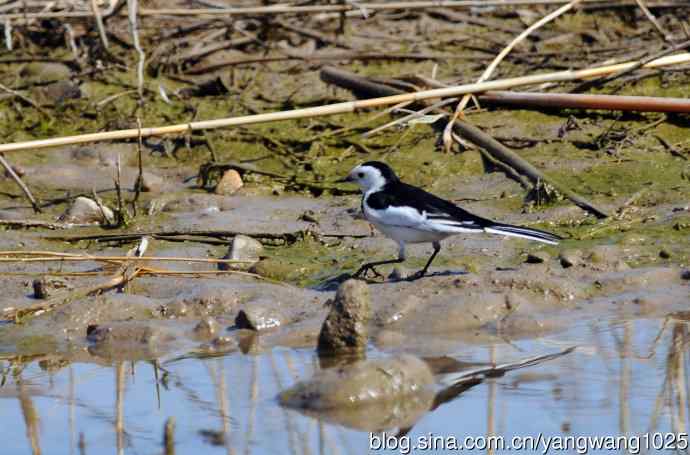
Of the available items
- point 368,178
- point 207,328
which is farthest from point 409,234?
point 207,328

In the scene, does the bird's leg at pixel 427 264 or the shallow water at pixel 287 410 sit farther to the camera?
the bird's leg at pixel 427 264

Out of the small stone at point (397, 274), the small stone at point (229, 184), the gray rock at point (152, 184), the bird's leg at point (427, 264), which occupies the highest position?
the bird's leg at point (427, 264)

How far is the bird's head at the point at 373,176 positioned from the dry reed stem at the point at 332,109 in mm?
609

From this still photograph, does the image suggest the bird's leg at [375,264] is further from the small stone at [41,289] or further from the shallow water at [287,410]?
the small stone at [41,289]

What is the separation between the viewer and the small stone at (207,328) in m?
6.04

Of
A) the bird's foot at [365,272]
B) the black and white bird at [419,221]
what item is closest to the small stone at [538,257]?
the black and white bird at [419,221]

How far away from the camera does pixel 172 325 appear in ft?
20.5

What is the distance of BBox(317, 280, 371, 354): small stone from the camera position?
17.9 ft

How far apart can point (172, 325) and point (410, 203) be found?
4.94 feet

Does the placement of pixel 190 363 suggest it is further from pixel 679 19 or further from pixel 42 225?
pixel 679 19

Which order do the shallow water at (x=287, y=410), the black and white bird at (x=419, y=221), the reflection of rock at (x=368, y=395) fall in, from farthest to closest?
the black and white bird at (x=419, y=221), the reflection of rock at (x=368, y=395), the shallow water at (x=287, y=410)

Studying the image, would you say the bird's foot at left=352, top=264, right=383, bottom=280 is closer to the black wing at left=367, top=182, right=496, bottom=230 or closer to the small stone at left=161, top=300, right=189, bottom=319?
the black wing at left=367, top=182, right=496, bottom=230

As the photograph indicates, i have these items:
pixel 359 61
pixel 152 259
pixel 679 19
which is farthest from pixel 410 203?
pixel 679 19

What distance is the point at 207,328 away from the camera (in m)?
6.05
